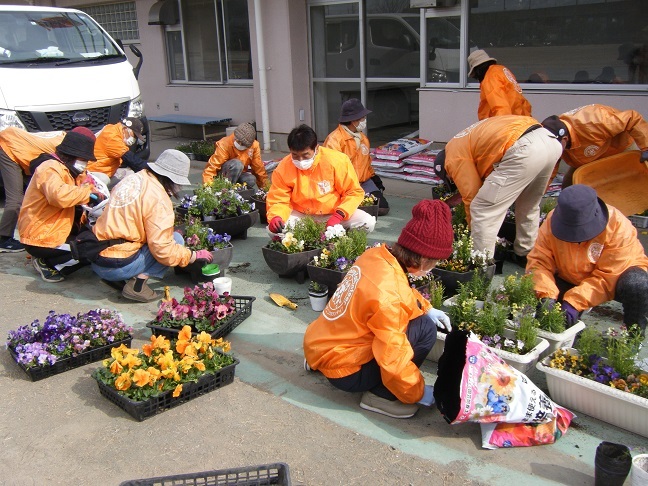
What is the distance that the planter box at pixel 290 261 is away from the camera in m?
5.20

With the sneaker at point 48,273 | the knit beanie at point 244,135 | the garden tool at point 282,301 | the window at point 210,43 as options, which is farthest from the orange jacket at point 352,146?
the window at point 210,43

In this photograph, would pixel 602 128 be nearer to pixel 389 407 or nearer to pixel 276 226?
pixel 276 226

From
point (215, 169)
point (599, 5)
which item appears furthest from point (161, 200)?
point (599, 5)

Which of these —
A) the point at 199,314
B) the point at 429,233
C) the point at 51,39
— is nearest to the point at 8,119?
the point at 51,39

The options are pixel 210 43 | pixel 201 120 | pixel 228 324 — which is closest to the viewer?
pixel 228 324

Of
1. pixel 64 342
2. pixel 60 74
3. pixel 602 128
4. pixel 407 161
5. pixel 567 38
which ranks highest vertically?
pixel 567 38

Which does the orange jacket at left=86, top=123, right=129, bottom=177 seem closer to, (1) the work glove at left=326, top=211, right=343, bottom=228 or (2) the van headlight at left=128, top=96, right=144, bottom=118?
(2) the van headlight at left=128, top=96, right=144, bottom=118

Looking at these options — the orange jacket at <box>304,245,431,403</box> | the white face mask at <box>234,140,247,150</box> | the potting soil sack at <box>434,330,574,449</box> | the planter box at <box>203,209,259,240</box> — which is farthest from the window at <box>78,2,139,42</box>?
the potting soil sack at <box>434,330,574,449</box>

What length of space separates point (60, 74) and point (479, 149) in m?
5.87

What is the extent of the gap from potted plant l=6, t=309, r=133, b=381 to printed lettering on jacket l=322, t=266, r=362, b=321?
1606mm

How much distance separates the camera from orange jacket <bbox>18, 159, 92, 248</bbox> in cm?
522

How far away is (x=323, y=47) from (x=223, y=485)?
9.15 m

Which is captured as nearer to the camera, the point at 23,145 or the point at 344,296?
the point at 344,296

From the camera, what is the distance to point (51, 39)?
8734 mm
